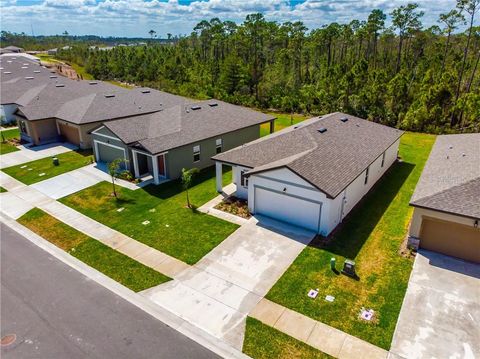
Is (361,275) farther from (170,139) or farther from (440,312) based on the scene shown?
(170,139)

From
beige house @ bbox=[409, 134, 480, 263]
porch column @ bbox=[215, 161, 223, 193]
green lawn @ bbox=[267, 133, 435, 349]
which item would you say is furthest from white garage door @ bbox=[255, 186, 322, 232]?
beige house @ bbox=[409, 134, 480, 263]

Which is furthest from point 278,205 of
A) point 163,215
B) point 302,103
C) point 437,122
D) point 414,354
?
point 302,103

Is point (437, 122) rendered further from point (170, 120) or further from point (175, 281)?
point (175, 281)

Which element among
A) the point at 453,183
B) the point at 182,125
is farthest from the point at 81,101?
the point at 453,183

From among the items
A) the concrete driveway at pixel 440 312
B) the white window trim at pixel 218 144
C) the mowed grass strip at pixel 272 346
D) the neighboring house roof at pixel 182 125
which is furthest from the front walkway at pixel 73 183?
the concrete driveway at pixel 440 312

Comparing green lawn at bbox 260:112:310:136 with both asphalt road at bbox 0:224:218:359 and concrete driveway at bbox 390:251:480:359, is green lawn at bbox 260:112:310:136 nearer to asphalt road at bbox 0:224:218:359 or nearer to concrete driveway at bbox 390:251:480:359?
concrete driveway at bbox 390:251:480:359
